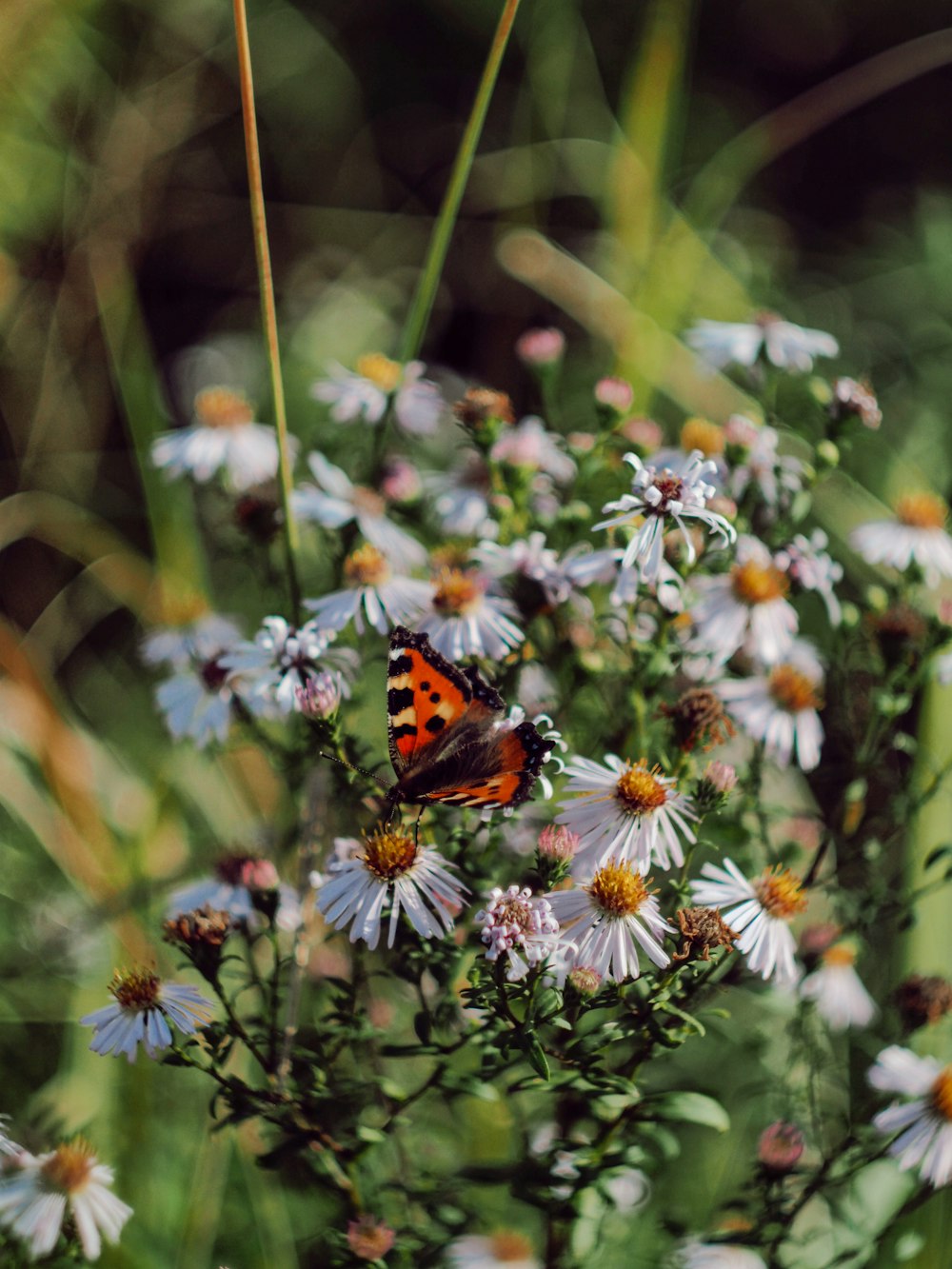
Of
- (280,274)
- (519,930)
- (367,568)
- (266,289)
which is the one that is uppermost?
(280,274)

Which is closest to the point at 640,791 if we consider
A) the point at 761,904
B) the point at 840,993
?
the point at 761,904

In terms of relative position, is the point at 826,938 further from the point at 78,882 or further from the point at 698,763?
the point at 78,882

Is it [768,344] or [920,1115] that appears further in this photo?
[768,344]

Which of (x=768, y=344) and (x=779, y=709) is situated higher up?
(x=768, y=344)

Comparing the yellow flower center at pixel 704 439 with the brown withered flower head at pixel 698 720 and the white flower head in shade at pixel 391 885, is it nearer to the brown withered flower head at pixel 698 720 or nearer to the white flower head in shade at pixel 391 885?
the brown withered flower head at pixel 698 720

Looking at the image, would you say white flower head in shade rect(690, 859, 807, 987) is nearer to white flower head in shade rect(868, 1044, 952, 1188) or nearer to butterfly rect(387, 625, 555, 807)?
white flower head in shade rect(868, 1044, 952, 1188)

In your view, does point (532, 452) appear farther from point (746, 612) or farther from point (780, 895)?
point (780, 895)
